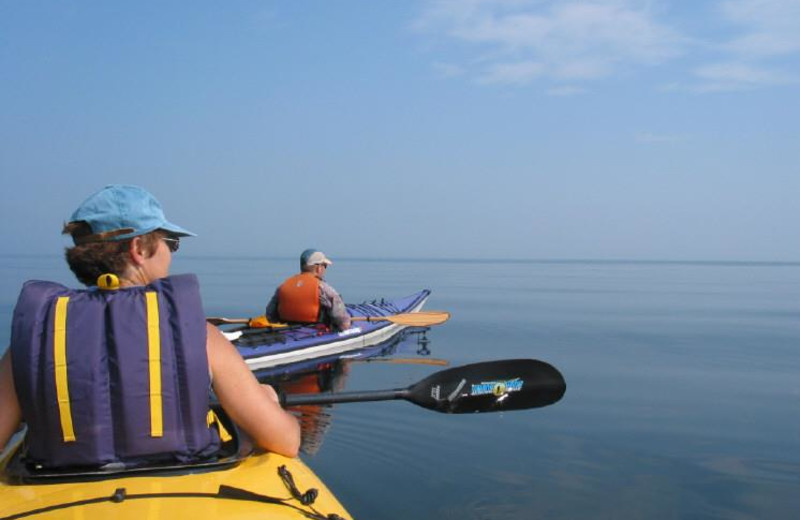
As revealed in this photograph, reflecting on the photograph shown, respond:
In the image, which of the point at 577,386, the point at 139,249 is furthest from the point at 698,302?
the point at 139,249

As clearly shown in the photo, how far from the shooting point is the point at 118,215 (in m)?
Answer: 2.51

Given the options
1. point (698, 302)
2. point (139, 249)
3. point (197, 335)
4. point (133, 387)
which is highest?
point (139, 249)

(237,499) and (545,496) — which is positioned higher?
(237,499)

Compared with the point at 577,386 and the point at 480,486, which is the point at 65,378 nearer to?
the point at 480,486

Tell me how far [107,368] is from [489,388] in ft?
7.83

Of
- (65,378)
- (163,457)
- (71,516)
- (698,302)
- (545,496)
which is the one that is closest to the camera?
(71,516)

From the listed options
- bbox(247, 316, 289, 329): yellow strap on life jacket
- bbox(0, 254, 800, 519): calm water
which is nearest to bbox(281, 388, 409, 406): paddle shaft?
bbox(0, 254, 800, 519): calm water

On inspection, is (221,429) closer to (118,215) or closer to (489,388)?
(118,215)

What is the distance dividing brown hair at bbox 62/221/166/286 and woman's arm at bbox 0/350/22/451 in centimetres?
34

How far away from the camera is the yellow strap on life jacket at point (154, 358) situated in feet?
7.63

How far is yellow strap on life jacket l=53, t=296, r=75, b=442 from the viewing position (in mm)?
2299

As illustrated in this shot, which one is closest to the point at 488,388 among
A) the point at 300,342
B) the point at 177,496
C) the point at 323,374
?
the point at 177,496

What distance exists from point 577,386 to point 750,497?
4.34 m

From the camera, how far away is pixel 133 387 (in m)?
2.32
